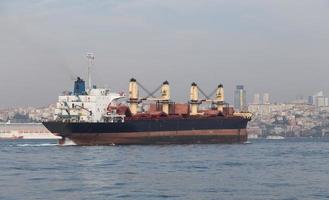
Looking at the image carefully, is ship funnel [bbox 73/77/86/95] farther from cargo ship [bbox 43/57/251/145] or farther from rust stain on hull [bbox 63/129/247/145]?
rust stain on hull [bbox 63/129/247/145]

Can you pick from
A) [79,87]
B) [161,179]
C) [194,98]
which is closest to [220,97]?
[194,98]

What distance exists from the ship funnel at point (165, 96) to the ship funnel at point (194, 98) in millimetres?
3528

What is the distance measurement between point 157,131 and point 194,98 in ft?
46.9

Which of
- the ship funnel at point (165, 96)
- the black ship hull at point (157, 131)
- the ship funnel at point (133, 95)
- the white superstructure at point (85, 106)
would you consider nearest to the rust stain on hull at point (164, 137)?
the black ship hull at point (157, 131)

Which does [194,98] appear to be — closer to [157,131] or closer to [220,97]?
[220,97]

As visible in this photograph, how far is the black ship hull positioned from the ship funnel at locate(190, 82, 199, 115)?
5133 mm

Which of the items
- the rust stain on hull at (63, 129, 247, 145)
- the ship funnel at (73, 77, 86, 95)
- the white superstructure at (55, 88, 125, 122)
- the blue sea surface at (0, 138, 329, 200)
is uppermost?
the ship funnel at (73, 77, 86, 95)

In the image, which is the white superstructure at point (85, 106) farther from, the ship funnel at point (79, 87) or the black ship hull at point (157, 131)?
the black ship hull at point (157, 131)

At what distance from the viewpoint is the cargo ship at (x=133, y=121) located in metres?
77.1

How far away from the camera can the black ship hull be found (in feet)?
251

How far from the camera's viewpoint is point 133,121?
3147 inches

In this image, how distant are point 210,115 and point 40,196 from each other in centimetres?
6256

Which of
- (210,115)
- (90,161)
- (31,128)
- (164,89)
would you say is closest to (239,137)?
(210,115)

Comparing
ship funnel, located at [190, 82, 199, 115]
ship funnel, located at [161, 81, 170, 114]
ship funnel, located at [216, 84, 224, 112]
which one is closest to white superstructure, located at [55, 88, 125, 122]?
ship funnel, located at [161, 81, 170, 114]
